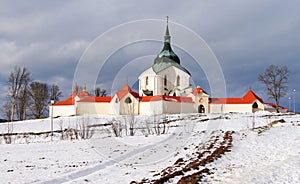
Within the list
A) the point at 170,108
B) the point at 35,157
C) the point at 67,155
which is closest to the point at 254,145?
the point at 67,155

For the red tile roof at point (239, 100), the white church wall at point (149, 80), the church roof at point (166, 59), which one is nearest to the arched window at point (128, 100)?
the white church wall at point (149, 80)

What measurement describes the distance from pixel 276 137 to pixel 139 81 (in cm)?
4855

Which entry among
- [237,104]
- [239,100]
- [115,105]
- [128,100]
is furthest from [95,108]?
[239,100]

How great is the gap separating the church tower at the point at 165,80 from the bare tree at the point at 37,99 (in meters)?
19.9

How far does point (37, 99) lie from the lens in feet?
181

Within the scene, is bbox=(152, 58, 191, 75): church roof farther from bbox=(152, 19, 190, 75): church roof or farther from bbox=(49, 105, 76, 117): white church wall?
bbox=(49, 105, 76, 117): white church wall

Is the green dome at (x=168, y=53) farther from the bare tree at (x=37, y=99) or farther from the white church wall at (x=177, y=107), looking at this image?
the bare tree at (x=37, y=99)

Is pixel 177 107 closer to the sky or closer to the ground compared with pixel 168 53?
closer to the ground

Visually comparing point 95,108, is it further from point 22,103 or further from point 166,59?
point 166,59

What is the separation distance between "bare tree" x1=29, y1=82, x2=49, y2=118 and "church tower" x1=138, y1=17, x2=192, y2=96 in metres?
19.9

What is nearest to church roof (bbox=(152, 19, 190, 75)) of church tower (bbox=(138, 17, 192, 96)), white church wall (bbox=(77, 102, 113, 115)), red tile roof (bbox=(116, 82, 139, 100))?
church tower (bbox=(138, 17, 192, 96))

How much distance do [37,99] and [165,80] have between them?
88.0ft

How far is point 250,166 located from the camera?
9992mm

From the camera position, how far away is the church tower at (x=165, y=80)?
60312mm
